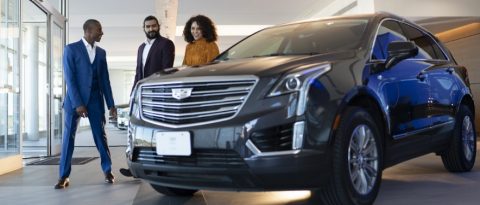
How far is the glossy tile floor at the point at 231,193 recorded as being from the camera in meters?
3.49

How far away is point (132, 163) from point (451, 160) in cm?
292

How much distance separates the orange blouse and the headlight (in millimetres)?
1940

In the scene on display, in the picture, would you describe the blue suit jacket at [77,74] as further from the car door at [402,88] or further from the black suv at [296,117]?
the car door at [402,88]

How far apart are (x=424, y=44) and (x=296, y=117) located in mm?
2284

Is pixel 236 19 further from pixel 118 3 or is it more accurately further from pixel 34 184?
pixel 34 184

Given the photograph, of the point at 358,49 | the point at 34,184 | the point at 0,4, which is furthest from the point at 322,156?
the point at 0,4

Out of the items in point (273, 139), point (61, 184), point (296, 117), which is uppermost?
point (296, 117)

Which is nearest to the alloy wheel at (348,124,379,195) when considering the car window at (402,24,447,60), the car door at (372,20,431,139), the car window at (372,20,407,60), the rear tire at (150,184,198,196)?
the car door at (372,20,431,139)

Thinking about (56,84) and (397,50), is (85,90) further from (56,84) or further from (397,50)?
(56,84)

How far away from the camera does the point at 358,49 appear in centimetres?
311

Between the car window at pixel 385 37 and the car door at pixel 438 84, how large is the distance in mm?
213

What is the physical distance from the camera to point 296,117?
2.44m

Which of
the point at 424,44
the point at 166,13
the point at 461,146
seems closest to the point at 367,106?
the point at 424,44

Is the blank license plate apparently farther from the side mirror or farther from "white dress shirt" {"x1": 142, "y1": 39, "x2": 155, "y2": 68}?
"white dress shirt" {"x1": 142, "y1": 39, "x2": 155, "y2": 68}
